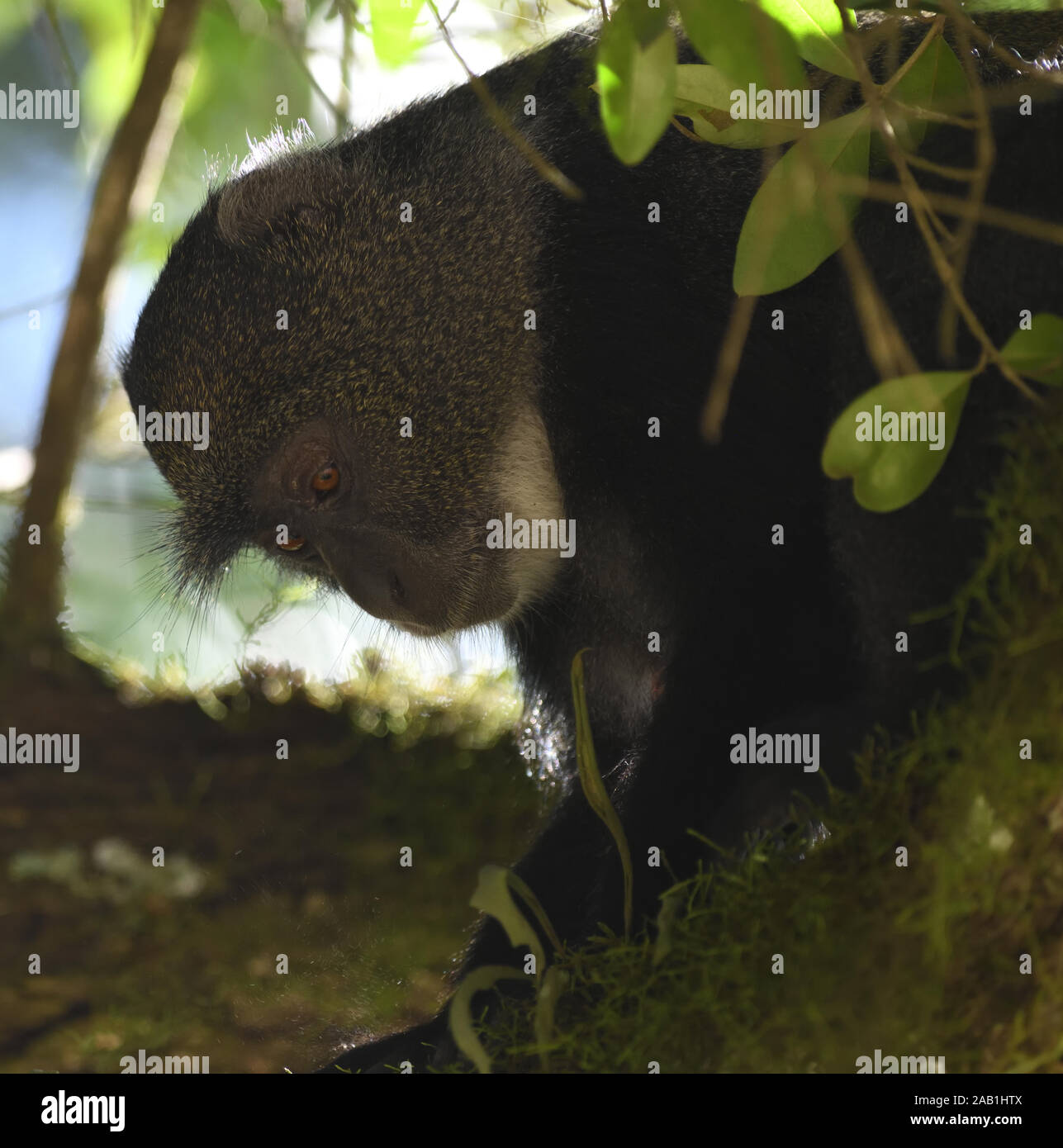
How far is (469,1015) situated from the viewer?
224 cm

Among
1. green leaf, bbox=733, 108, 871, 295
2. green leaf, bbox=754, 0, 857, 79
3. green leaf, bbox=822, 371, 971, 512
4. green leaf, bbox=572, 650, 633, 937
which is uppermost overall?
green leaf, bbox=754, 0, 857, 79

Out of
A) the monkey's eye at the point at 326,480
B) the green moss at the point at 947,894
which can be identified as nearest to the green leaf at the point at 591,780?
the green moss at the point at 947,894

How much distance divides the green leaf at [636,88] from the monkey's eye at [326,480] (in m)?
1.64

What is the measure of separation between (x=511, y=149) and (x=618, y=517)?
1051 mm

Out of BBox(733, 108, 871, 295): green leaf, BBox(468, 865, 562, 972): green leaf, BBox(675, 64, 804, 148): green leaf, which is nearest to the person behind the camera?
BBox(733, 108, 871, 295): green leaf

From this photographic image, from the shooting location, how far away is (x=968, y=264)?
2.21m

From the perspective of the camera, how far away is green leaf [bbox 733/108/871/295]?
5.99 ft

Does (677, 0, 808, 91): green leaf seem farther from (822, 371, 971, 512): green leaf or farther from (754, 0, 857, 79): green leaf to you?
(822, 371, 971, 512): green leaf

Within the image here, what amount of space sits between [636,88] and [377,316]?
5.15 ft

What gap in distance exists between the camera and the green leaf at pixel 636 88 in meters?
1.59

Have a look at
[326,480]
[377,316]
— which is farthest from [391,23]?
[326,480]

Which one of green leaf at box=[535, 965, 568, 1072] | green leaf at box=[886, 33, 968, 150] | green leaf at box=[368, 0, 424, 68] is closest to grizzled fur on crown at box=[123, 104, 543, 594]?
green leaf at box=[368, 0, 424, 68]

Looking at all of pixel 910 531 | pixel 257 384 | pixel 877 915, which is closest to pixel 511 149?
pixel 257 384

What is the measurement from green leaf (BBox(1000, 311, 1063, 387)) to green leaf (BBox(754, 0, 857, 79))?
0.54m
